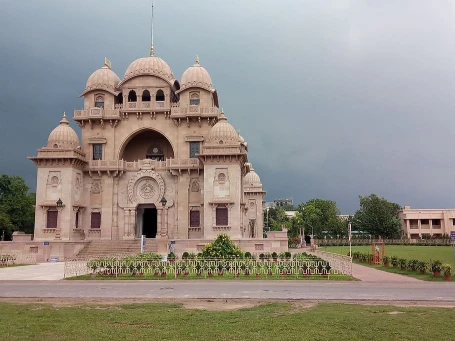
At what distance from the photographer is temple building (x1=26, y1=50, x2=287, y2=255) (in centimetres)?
3781

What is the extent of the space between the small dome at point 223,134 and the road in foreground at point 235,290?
68.9 ft

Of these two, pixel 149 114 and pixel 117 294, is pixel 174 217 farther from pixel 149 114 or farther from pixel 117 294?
pixel 117 294

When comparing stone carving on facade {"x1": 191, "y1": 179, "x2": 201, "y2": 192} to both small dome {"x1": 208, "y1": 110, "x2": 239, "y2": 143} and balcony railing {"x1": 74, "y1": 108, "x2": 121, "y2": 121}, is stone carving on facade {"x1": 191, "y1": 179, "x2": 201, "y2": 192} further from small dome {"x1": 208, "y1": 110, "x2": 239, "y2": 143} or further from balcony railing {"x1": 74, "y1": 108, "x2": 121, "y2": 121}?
balcony railing {"x1": 74, "y1": 108, "x2": 121, "y2": 121}

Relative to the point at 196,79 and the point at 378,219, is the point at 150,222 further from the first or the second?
the point at 378,219

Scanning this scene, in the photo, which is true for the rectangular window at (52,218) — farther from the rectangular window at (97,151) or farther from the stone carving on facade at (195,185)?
the stone carving on facade at (195,185)

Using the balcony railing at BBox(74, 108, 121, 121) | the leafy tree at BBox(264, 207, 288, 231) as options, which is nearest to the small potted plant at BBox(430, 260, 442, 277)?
the balcony railing at BBox(74, 108, 121, 121)

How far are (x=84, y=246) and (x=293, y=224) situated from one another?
54963 millimetres

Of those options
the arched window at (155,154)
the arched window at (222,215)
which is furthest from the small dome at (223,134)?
the arched window at (155,154)

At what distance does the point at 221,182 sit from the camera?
3772 cm

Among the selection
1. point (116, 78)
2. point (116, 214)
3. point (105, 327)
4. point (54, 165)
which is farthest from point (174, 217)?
point (105, 327)

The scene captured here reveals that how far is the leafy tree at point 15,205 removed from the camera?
188 ft

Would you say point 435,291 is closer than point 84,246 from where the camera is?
Yes

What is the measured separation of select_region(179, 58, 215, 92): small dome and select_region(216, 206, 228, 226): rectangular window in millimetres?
13185

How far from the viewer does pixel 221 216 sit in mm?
37281
